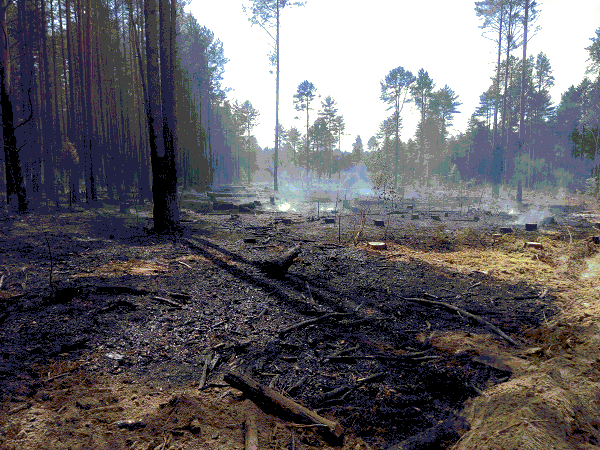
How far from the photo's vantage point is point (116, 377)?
3.29 m

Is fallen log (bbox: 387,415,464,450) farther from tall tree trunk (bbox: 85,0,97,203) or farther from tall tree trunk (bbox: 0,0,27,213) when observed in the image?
tall tree trunk (bbox: 85,0,97,203)

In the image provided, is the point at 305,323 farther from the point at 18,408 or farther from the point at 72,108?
the point at 72,108

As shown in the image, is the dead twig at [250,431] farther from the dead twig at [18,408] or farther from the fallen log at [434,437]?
the dead twig at [18,408]

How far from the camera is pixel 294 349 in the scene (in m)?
4.11

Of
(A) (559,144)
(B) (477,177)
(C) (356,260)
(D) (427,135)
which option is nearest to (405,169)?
(D) (427,135)

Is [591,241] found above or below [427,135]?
below

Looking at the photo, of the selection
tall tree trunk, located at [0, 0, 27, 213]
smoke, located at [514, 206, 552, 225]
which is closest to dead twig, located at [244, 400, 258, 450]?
tall tree trunk, located at [0, 0, 27, 213]

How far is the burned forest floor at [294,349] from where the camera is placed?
2.66m

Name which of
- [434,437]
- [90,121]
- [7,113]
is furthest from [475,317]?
[90,121]

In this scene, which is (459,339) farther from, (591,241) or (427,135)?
(427,135)

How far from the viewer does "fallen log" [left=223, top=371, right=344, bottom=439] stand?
9.18ft

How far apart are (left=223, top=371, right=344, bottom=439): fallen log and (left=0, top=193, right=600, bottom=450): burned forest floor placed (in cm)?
5

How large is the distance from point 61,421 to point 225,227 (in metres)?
10.2

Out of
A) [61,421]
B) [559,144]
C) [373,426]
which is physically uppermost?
[559,144]
